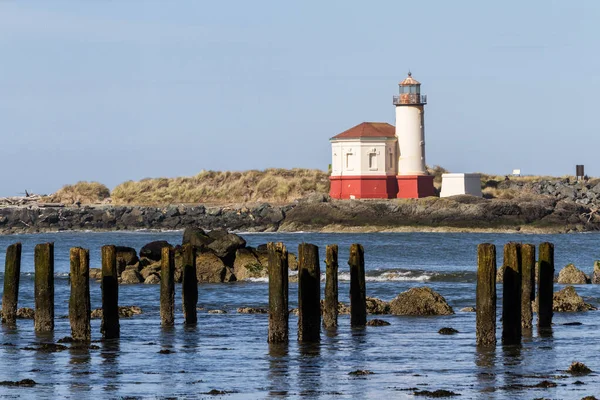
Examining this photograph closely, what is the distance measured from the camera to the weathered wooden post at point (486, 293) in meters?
17.5

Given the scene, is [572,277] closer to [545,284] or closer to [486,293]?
[545,284]

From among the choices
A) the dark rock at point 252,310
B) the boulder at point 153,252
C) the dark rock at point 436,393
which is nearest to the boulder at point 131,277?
the boulder at point 153,252

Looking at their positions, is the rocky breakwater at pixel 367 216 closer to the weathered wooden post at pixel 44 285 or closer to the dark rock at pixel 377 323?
the dark rock at pixel 377 323

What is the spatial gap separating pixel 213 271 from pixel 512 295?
53.8ft

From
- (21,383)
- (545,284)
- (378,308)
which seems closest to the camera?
(21,383)

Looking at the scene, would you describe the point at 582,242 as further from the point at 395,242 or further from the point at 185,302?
the point at 185,302

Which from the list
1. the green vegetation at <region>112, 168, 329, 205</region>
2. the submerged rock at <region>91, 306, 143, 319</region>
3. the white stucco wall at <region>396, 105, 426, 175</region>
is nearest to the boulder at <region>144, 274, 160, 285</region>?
the submerged rock at <region>91, 306, 143, 319</region>

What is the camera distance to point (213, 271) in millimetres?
33812

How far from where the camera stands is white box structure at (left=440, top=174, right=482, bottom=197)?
82.6 m

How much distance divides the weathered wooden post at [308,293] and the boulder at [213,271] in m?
15.0

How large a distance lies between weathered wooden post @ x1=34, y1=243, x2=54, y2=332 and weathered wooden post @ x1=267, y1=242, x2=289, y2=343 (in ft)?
12.7

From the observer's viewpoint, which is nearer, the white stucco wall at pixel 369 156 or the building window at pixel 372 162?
the white stucco wall at pixel 369 156

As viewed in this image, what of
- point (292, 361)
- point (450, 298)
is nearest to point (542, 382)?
point (292, 361)

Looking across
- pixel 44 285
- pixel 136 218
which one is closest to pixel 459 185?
pixel 136 218
